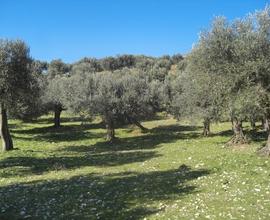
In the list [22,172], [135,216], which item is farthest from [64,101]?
[135,216]

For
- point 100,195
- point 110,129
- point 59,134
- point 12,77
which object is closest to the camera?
point 100,195

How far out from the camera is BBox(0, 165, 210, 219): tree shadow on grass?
18.2 m

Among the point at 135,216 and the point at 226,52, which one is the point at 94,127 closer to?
the point at 226,52

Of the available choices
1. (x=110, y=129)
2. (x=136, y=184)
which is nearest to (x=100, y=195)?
(x=136, y=184)

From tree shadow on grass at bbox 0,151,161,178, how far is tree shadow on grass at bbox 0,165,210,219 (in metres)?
4.77

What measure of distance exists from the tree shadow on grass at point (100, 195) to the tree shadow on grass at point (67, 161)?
4.77 m

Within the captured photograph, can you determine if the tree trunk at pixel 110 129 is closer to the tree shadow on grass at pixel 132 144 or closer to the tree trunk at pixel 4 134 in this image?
the tree shadow on grass at pixel 132 144

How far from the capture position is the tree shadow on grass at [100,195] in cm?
1819

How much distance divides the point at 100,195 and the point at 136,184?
8.97 ft

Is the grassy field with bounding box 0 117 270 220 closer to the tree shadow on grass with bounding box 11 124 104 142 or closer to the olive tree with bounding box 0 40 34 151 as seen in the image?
the olive tree with bounding box 0 40 34 151

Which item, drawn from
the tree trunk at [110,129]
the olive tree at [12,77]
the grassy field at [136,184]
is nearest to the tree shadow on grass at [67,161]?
the grassy field at [136,184]

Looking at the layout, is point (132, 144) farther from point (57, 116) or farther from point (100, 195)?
point (57, 116)

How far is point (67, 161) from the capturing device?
3531 centimetres

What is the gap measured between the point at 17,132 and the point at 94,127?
1233 centimetres
